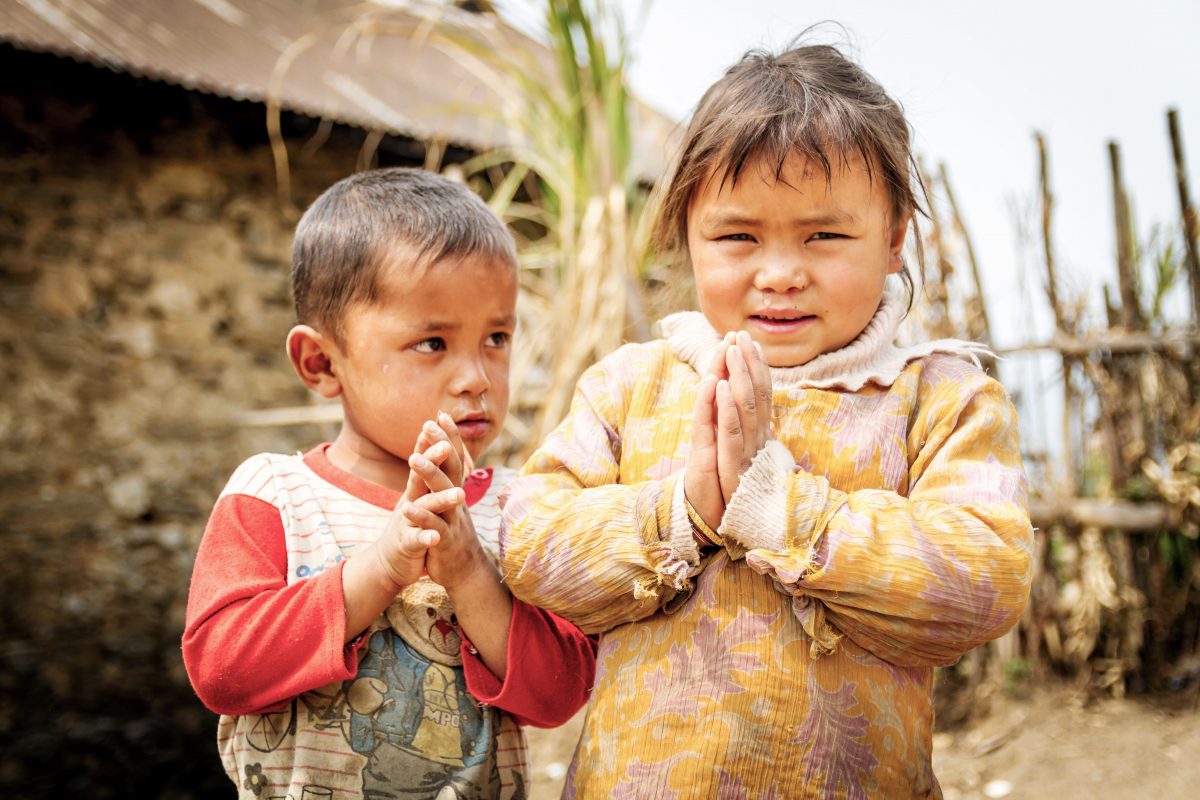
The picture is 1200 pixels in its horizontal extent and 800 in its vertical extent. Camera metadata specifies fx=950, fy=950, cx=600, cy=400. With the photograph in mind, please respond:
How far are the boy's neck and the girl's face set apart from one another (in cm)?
65

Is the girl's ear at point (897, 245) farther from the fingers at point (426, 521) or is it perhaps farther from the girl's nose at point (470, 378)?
the fingers at point (426, 521)

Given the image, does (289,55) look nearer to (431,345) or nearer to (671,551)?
(431,345)

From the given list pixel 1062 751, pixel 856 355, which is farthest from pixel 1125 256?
pixel 856 355

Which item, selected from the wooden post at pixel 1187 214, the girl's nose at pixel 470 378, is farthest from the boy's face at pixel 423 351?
the wooden post at pixel 1187 214

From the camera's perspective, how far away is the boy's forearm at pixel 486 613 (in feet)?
4.87

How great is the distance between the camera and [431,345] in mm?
1620

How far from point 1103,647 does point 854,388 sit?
3.76m

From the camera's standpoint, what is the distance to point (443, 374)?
63.1 inches

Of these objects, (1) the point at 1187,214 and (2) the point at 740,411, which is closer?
(2) the point at 740,411

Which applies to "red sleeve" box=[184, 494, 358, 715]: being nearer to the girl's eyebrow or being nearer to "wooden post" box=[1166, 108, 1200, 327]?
the girl's eyebrow

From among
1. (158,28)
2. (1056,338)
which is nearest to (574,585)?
(1056,338)

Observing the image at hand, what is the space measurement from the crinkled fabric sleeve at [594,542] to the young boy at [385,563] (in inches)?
4.8

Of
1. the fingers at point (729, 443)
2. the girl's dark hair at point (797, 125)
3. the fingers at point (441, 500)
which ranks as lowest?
the fingers at point (441, 500)

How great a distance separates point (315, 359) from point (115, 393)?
13.7 ft
